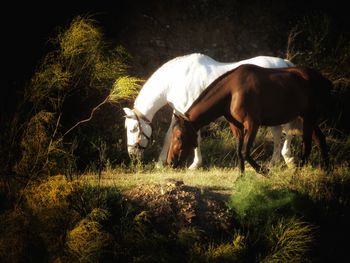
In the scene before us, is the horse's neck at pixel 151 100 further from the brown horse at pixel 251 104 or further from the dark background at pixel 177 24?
the dark background at pixel 177 24

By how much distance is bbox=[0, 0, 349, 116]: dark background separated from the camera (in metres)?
9.88

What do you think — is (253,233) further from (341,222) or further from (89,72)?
(89,72)

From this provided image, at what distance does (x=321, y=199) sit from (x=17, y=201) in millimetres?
3607

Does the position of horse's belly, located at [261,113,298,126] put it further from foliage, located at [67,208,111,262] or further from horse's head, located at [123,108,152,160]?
foliage, located at [67,208,111,262]

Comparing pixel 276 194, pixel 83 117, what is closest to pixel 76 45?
pixel 83 117

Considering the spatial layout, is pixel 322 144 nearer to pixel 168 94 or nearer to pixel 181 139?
pixel 181 139

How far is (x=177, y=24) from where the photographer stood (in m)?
11.7

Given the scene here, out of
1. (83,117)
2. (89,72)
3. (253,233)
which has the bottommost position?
(253,233)

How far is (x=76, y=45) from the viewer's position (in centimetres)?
795

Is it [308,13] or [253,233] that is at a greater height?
[308,13]

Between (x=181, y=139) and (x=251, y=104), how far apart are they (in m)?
1.02

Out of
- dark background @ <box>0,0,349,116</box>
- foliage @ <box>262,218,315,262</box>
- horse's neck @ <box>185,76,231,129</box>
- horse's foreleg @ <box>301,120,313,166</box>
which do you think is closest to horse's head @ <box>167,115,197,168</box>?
horse's neck @ <box>185,76,231,129</box>

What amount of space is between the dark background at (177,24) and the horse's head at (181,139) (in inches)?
129

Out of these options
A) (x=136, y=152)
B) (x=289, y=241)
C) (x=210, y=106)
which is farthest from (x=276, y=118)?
(x=136, y=152)
